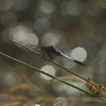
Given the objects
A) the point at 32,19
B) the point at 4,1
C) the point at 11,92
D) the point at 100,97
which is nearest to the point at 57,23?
the point at 32,19

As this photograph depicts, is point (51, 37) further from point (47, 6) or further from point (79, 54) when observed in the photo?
point (79, 54)

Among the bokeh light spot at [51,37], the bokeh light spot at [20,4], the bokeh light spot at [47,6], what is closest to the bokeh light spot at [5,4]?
the bokeh light spot at [20,4]

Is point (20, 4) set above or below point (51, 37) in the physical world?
above

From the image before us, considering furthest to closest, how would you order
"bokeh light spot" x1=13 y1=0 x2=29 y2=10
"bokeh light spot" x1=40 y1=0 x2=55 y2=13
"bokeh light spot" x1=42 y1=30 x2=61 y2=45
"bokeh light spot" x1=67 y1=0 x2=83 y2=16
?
"bokeh light spot" x1=13 y1=0 x2=29 y2=10, "bokeh light spot" x1=40 y1=0 x2=55 y2=13, "bokeh light spot" x1=42 y1=30 x2=61 y2=45, "bokeh light spot" x1=67 y1=0 x2=83 y2=16

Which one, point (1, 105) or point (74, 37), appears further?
point (74, 37)

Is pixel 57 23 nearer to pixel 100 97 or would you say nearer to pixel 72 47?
pixel 72 47

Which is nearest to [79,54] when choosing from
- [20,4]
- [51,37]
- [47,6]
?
[51,37]

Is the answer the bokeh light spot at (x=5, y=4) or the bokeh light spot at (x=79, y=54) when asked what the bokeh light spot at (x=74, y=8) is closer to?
the bokeh light spot at (x=79, y=54)

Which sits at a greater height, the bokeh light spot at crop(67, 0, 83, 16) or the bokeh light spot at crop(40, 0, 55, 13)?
the bokeh light spot at crop(40, 0, 55, 13)

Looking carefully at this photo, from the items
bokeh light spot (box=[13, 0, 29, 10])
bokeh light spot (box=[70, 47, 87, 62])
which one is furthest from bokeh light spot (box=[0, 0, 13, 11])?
bokeh light spot (box=[70, 47, 87, 62])

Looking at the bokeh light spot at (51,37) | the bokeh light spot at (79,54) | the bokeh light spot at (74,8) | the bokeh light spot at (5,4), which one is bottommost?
the bokeh light spot at (79,54)

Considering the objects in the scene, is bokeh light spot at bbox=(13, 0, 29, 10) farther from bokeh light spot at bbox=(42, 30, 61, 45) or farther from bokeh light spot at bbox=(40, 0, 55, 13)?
bokeh light spot at bbox=(42, 30, 61, 45)
